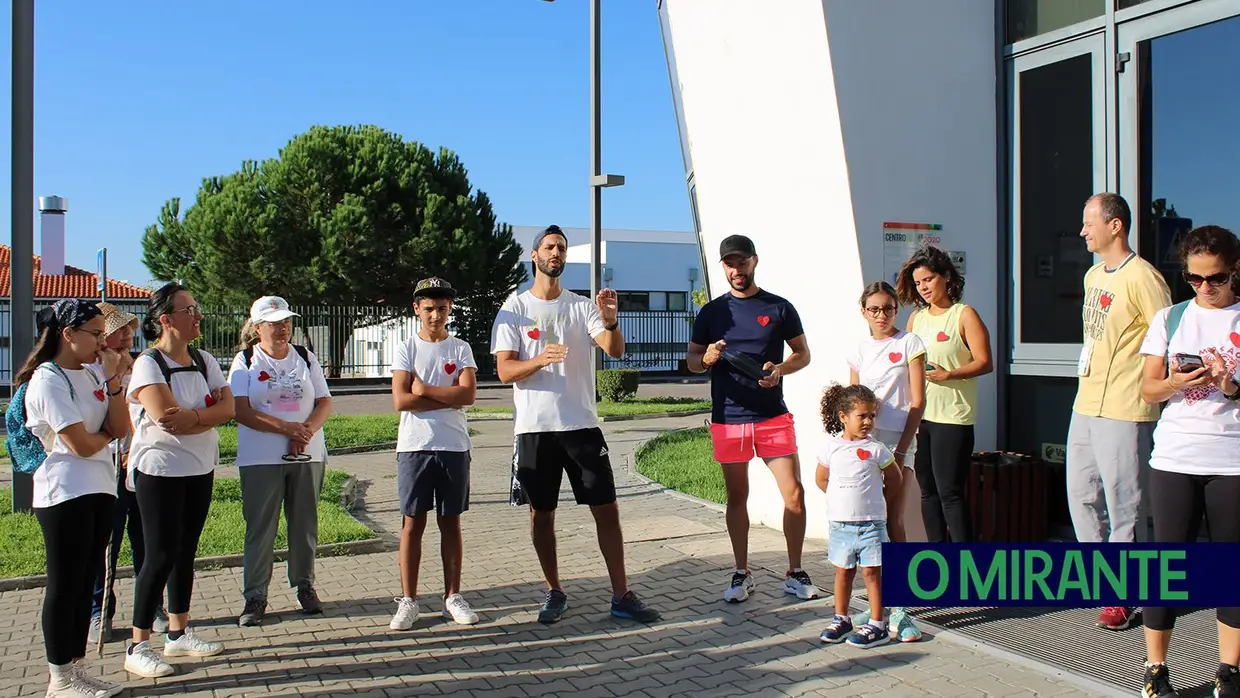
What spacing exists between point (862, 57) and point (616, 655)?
14.0 feet

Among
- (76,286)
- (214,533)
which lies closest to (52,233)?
(214,533)

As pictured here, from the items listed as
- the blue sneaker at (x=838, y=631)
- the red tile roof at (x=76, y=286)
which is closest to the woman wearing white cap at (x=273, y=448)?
the blue sneaker at (x=838, y=631)

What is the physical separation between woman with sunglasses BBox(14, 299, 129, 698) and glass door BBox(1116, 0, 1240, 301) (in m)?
5.86

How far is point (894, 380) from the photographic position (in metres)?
5.10

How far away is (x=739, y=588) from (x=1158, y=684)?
2.23 meters

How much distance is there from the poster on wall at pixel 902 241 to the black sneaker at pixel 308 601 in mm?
4153

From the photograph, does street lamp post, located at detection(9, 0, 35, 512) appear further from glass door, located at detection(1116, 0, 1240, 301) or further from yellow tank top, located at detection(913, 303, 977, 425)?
glass door, located at detection(1116, 0, 1240, 301)

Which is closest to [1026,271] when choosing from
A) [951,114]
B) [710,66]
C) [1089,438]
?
[951,114]

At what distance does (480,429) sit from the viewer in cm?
1688

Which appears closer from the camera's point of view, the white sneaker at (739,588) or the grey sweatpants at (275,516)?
the grey sweatpants at (275,516)

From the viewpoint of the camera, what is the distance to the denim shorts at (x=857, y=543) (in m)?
4.64

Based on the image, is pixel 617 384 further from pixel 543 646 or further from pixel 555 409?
pixel 543 646

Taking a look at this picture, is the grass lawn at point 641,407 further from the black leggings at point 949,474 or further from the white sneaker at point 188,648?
the white sneaker at point 188,648

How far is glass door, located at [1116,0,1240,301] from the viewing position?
593cm
